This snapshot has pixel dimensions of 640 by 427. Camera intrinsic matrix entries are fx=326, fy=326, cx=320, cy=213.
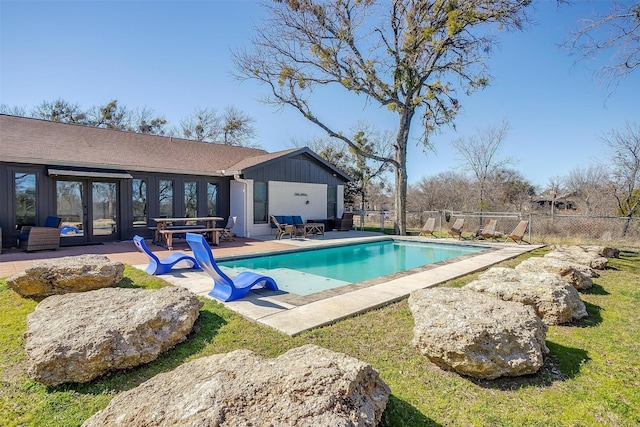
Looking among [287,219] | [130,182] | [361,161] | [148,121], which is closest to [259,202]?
[287,219]

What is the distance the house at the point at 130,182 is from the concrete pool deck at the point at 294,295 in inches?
56.9

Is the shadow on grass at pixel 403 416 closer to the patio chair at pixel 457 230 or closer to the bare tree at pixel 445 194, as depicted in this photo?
the patio chair at pixel 457 230

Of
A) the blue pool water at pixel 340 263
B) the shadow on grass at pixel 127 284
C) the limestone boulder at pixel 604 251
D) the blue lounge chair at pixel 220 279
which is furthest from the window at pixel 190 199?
the limestone boulder at pixel 604 251

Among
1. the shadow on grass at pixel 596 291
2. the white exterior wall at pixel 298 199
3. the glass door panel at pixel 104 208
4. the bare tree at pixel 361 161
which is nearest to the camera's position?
the shadow on grass at pixel 596 291

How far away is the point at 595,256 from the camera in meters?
8.01

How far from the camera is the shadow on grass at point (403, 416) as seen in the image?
90.4 inches

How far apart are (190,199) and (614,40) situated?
1335 centimetres

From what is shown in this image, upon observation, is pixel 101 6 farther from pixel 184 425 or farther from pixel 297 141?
pixel 297 141

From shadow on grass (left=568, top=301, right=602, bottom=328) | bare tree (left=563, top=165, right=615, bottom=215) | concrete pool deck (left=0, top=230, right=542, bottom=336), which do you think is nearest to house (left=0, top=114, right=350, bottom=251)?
concrete pool deck (left=0, top=230, right=542, bottom=336)

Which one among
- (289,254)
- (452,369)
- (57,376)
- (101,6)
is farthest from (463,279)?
(101,6)

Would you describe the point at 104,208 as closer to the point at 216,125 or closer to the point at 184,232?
the point at 184,232

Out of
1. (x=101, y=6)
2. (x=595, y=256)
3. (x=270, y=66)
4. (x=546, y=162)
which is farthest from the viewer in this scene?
(x=546, y=162)

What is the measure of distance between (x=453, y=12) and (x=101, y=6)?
12.1 m

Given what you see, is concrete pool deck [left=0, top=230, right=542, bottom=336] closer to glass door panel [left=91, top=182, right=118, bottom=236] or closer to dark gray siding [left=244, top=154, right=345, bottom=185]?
glass door panel [left=91, top=182, right=118, bottom=236]
